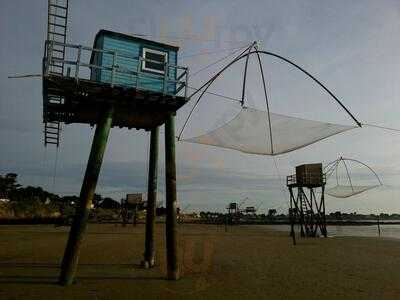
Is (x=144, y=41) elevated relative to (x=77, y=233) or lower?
elevated

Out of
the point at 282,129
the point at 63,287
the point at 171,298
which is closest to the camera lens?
the point at 171,298

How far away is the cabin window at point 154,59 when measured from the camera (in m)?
13.8

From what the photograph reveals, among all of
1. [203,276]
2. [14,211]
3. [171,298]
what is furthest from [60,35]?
[14,211]

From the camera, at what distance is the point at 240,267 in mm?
15930

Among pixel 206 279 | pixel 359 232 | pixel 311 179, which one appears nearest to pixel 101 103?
pixel 206 279

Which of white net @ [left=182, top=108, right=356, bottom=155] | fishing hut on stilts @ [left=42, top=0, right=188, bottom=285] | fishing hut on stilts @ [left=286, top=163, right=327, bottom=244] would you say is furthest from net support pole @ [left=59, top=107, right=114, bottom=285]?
fishing hut on stilts @ [left=286, top=163, right=327, bottom=244]

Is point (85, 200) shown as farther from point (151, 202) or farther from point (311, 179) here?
point (311, 179)

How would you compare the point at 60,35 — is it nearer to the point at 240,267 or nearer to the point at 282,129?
the point at 282,129

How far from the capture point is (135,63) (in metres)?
13.6

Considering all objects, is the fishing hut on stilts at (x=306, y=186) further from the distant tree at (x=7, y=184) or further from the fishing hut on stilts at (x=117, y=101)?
the distant tree at (x=7, y=184)

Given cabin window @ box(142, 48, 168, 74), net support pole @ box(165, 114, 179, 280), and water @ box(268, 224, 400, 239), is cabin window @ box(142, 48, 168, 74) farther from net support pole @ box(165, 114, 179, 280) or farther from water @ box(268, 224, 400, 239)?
water @ box(268, 224, 400, 239)

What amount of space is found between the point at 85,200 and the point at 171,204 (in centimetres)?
287

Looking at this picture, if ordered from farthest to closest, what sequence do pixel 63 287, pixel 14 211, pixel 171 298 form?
1. pixel 14 211
2. pixel 63 287
3. pixel 171 298

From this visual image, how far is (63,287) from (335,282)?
30.3 ft
